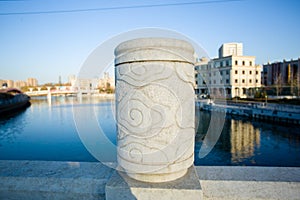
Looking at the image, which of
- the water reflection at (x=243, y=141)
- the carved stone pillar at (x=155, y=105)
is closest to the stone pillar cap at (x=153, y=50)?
the carved stone pillar at (x=155, y=105)

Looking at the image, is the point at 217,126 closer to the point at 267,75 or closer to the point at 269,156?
the point at 269,156

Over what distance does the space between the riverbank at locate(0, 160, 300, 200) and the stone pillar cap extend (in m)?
1.07

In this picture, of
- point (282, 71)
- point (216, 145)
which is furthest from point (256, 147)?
point (282, 71)

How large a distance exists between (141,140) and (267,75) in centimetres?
6733

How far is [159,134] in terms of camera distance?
60.9 inches

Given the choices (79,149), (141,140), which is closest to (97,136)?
(141,140)

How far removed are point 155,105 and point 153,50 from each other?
425mm

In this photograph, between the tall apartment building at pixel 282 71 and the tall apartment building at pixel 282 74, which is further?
the tall apartment building at pixel 282 71

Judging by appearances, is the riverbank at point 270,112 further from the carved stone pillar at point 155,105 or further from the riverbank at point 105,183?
the carved stone pillar at point 155,105

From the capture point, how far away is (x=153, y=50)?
4.94ft

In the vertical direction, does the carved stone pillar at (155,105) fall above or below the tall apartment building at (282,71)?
below

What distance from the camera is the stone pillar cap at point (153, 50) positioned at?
4.95ft

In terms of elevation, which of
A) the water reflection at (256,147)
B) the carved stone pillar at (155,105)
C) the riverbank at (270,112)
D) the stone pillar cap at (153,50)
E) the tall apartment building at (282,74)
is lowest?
the water reflection at (256,147)

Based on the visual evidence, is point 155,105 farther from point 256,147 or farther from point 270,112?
point 270,112
